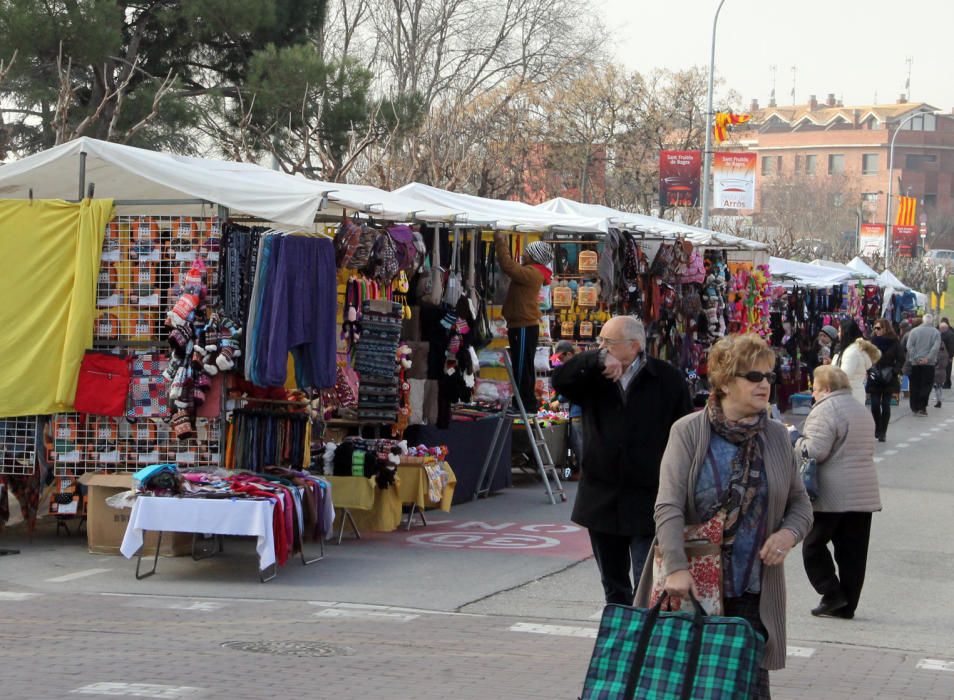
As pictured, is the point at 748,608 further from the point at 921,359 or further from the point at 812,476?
the point at 921,359

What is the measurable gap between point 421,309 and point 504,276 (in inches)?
69.6

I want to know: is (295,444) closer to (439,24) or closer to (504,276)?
(504,276)

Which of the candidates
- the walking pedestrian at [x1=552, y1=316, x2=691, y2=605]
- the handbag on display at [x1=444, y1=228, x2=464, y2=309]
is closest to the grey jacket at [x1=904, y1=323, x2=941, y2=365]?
the handbag on display at [x1=444, y1=228, x2=464, y2=309]

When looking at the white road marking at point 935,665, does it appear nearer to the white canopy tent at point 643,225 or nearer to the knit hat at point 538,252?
the knit hat at point 538,252

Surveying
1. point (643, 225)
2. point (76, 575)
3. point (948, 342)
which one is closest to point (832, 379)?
point (76, 575)

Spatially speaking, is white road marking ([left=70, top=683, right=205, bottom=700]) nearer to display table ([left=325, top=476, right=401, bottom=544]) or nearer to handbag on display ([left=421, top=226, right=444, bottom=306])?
display table ([left=325, top=476, right=401, bottom=544])

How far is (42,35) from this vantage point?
2339cm

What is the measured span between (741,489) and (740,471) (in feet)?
0.21

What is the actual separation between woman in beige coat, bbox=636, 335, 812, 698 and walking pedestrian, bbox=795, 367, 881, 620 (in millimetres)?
3976

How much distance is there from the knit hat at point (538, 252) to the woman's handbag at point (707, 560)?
9.75m

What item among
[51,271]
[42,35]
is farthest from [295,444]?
[42,35]

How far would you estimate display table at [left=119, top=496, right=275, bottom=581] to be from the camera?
31.6ft

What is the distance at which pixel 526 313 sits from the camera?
14.8 m

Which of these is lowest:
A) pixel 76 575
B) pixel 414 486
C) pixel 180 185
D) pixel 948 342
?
pixel 76 575
